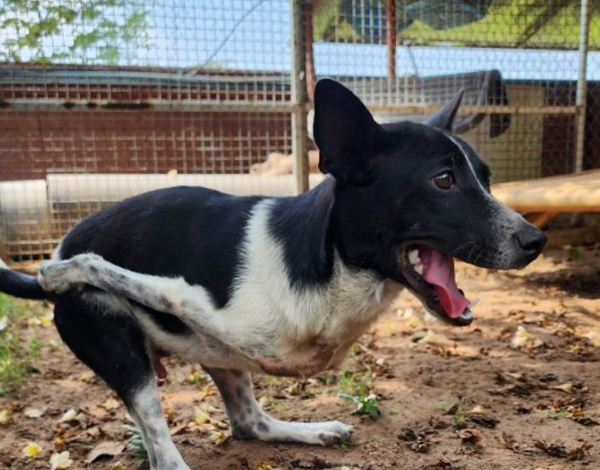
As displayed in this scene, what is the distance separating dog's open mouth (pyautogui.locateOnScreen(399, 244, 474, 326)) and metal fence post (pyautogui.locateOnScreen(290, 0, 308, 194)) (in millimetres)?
3842

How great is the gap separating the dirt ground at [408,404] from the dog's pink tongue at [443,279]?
0.78 metres

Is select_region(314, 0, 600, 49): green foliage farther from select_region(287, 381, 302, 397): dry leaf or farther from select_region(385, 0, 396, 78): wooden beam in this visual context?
select_region(287, 381, 302, 397): dry leaf

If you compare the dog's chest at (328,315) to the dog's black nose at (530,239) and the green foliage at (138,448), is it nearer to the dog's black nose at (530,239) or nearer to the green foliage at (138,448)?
the dog's black nose at (530,239)

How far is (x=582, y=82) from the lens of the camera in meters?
6.50

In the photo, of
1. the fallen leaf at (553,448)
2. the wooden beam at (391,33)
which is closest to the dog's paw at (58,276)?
the fallen leaf at (553,448)

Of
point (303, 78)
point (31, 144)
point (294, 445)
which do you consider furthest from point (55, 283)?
point (31, 144)

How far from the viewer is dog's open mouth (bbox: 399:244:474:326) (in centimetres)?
193

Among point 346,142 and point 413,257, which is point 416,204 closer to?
point 413,257

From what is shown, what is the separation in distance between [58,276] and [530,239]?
160 cm

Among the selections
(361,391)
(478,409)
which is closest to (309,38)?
(361,391)

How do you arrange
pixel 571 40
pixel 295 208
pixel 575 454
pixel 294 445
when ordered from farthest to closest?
pixel 571 40
pixel 294 445
pixel 575 454
pixel 295 208

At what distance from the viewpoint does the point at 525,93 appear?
23.3 feet

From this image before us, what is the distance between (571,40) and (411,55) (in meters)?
1.87

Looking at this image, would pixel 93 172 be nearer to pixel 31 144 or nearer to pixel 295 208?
pixel 31 144
